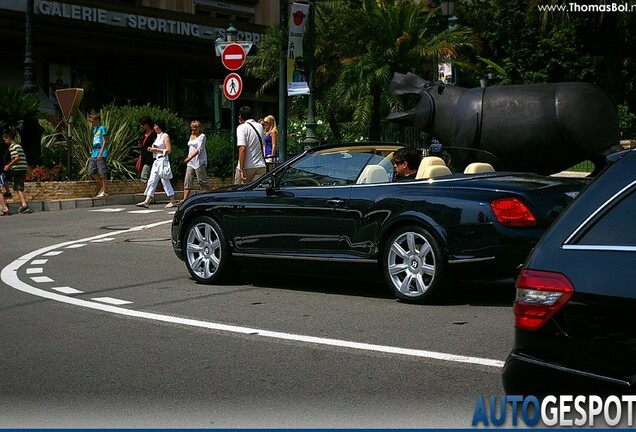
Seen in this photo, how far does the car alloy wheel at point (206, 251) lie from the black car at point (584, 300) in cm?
692

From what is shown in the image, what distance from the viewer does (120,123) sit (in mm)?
26422

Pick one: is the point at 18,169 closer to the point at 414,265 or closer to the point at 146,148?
the point at 146,148

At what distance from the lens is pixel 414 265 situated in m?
9.07

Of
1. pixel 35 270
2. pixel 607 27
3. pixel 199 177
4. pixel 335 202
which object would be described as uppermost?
pixel 607 27

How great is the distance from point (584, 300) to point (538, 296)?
182 mm

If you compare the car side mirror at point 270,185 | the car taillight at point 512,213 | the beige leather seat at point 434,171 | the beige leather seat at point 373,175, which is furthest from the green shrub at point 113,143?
the car taillight at point 512,213

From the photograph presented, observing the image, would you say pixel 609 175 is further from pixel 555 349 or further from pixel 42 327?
pixel 42 327

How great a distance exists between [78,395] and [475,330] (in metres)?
3.06

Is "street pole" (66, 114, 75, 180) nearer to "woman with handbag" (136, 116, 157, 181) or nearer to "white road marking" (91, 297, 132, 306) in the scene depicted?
"woman with handbag" (136, 116, 157, 181)

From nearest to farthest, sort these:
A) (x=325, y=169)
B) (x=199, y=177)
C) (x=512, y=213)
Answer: (x=512, y=213)
(x=325, y=169)
(x=199, y=177)

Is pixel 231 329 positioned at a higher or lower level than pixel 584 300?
lower

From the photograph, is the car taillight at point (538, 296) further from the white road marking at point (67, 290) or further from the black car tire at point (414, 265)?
the white road marking at point (67, 290)

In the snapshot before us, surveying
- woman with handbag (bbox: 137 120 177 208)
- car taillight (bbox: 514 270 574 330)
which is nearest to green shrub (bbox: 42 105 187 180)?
woman with handbag (bbox: 137 120 177 208)

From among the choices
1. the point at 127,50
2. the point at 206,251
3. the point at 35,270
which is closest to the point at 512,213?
the point at 206,251
